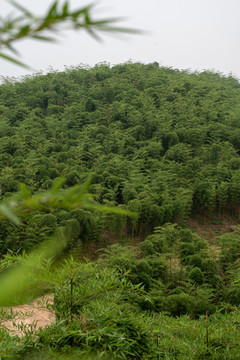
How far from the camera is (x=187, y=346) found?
2248 millimetres

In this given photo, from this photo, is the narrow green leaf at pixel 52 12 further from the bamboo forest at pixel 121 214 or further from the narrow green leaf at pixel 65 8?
the bamboo forest at pixel 121 214

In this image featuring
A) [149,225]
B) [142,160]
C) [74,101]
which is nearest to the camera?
[149,225]

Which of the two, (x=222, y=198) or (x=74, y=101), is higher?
(x=74, y=101)

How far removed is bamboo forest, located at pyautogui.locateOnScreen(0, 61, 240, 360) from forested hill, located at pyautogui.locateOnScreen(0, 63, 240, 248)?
6 cm

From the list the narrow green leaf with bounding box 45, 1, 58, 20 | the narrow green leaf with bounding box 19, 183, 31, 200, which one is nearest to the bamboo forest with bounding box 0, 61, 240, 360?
the narrow green leaf with bounding box 19, 183, 31, 200

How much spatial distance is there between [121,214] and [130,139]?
39.4 ft

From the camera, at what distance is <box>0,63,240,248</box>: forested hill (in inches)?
348

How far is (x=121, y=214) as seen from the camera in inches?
17.6

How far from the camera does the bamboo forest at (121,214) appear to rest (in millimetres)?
1474

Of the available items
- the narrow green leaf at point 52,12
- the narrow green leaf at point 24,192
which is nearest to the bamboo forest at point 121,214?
the narrow green leaf at point 24,192

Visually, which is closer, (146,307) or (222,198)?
(146,307)

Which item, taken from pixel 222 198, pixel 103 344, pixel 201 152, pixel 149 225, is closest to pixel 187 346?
pixel 103 344

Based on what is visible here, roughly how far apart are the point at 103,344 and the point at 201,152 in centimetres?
1146

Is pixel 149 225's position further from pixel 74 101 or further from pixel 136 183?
pixel 74 101
